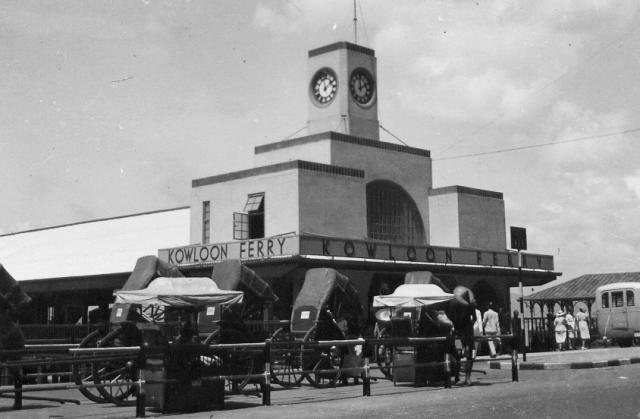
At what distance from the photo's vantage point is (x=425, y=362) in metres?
17.7

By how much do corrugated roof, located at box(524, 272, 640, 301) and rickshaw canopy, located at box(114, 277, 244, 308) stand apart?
38.6 metres

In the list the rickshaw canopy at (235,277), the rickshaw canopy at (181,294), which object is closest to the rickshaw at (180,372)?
the rickshaw canopy at (181,294)

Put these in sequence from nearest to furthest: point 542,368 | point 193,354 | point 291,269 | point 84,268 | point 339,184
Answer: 1. point 193,354
2. point 542,368
3. point 291,269
4. point 339,184
5. point 84,268

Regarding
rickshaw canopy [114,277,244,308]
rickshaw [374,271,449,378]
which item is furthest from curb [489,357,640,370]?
A: rickshaw canopy [114,277,244,308]

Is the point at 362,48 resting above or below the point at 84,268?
above

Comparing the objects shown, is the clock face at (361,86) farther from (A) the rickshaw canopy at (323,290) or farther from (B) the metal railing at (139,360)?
(B) the metal railing at (139,360)

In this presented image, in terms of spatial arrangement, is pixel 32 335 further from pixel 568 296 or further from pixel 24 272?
pixel 568 296

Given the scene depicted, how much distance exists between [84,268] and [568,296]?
90.7 feet

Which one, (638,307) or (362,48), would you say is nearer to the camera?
(638,307)

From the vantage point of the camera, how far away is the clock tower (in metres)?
41.0

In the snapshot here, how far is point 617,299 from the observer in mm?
38312

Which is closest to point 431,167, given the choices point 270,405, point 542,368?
point 542,368

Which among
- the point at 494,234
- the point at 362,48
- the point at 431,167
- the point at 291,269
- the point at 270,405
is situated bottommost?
the point at 270,405

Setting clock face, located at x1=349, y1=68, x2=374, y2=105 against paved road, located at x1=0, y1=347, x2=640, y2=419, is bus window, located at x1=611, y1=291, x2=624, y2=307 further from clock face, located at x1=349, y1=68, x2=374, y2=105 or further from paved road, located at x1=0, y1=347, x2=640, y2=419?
paved road, located at x1=0, y1=347, x2=640, y2=419
